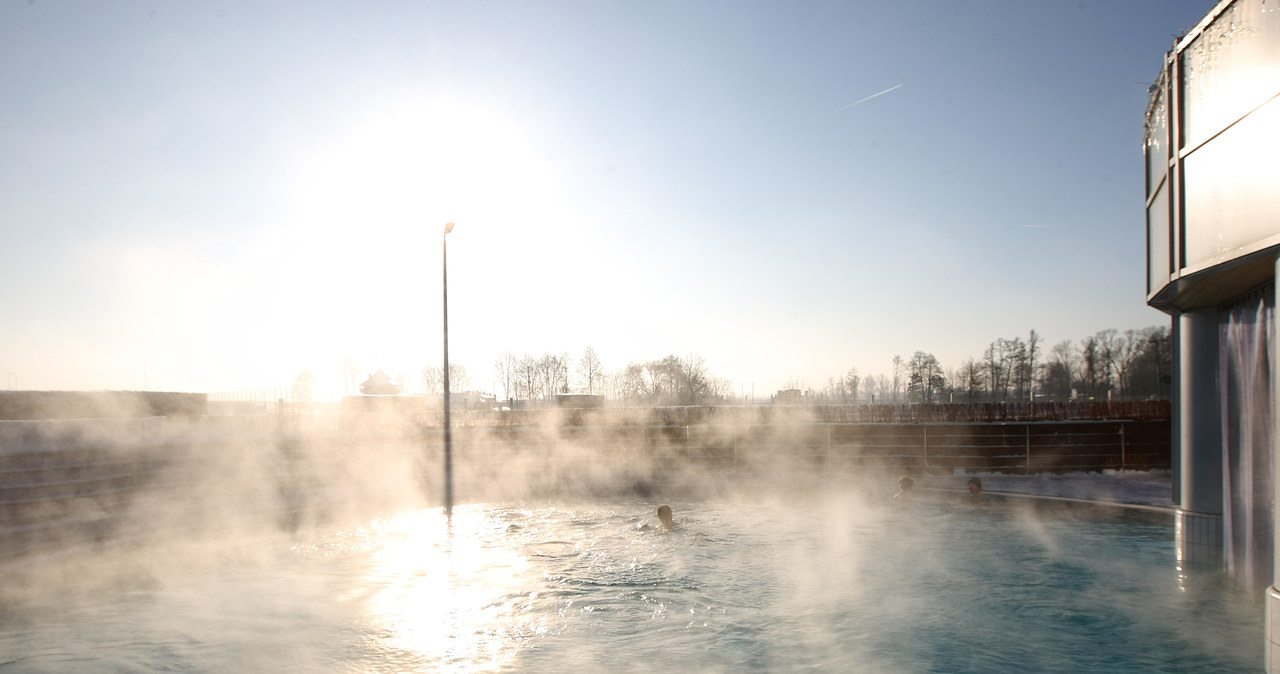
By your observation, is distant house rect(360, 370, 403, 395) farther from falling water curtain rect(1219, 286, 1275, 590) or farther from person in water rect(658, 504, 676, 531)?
falling water curtain rect(1219, 286, 1275, 590)

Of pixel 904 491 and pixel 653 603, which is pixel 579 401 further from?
pixel 653 603

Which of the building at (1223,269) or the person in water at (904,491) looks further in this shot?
the person in water at (904,491)

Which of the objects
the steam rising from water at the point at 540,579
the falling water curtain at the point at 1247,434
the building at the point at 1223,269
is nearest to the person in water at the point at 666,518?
the steam rising from water at the point at 540,579

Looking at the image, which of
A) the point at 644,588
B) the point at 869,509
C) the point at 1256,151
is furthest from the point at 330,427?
the point at 1256,151

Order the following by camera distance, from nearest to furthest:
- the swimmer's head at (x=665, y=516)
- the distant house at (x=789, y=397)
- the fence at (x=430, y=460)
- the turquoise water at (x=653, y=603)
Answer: the turquoise water at (x=653, y=603), the fence at (x=430, y=460), the swimmer's head at (x=665, y=516), the distant house at (x=789, y=397)

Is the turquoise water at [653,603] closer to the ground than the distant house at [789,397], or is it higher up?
closer to the ground

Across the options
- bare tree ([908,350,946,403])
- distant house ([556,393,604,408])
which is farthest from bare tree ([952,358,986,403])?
distant house ([556,393,604,408])

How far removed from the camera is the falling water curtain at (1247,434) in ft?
24.6

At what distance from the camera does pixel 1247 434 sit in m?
7.82

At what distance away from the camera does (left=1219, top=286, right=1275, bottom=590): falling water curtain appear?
7.49 m

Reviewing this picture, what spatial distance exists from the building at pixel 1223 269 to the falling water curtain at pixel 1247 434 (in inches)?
0.6

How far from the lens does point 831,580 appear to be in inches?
420

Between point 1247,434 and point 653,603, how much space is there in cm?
711

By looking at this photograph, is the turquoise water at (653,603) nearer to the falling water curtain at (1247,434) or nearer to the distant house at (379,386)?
the falling water curtain at (1247,434)
